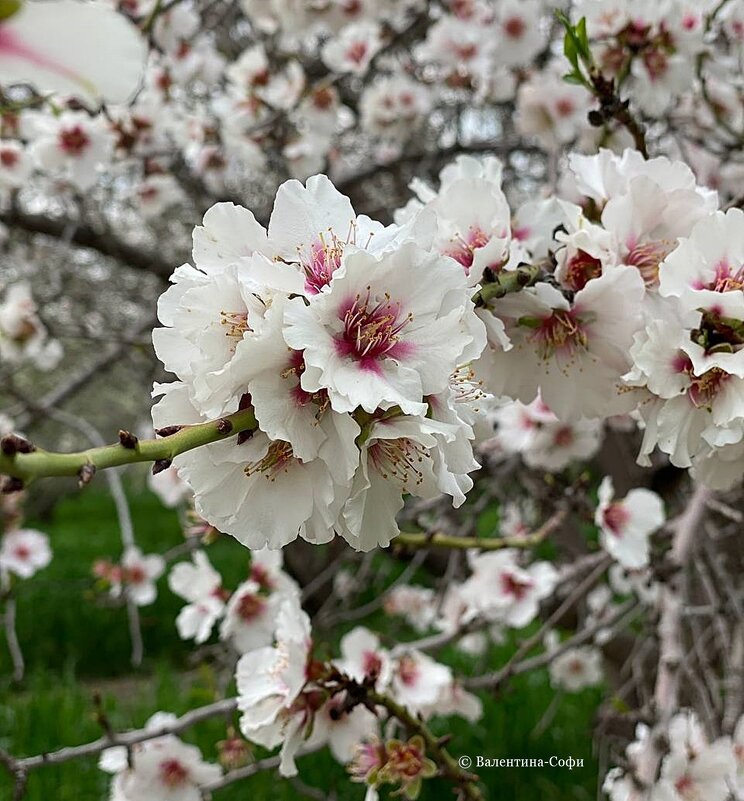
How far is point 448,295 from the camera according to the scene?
72 centimetres

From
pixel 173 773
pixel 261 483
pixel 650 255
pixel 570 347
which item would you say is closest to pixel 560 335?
pixel 570 347

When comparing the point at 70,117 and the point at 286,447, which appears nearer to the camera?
the point at 286,447

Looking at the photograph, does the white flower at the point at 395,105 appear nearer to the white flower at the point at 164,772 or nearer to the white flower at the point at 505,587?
the white flower at the point at 505,587

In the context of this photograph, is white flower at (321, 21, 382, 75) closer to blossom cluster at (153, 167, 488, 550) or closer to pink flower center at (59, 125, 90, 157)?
pink flower center at (59, 125, 90, 157)

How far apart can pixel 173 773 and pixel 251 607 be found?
0.39 m

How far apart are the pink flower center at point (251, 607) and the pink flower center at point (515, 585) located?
2.08ft

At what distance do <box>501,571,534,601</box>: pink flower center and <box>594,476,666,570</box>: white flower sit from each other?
0.38 meters

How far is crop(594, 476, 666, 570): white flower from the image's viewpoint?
5.39 ft

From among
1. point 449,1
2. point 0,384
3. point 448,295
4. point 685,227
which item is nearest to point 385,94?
point 449,1

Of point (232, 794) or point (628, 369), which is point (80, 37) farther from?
point (232, 794)

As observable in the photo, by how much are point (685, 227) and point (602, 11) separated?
29.3 inches

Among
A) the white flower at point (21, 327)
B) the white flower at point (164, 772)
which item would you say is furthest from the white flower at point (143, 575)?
the white flower at point (164, 772)

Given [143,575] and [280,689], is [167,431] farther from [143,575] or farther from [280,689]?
[143,575]

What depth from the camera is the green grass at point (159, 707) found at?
253 centimetres
